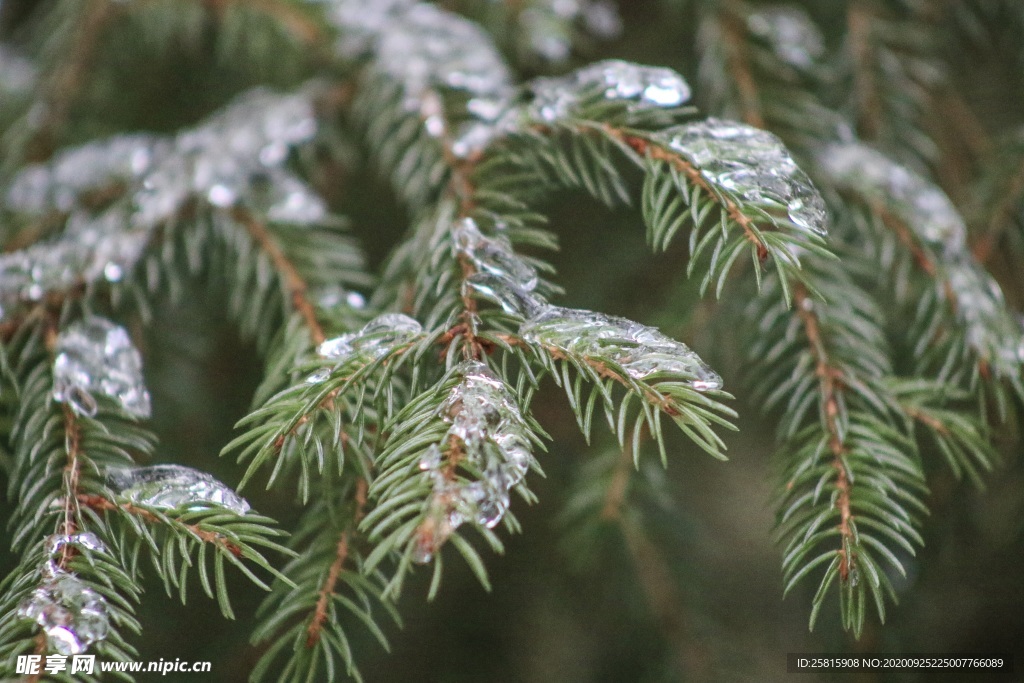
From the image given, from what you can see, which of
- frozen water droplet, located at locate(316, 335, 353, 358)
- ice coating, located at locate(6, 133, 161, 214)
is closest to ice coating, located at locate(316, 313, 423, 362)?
frozen water droplet, located at locate(316, 335, 353, 358)

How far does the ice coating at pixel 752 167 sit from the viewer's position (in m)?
0.67

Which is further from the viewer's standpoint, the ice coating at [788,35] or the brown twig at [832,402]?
the ice coating at [788,35]

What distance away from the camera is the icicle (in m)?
0.81

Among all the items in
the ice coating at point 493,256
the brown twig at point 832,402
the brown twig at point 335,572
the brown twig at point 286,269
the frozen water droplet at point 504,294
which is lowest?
the brown twig at point 335,572

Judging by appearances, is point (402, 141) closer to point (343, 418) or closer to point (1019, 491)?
point (343, 418)

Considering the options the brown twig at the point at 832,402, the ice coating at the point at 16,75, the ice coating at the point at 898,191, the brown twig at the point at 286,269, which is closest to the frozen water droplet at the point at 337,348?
the brown twig at the point at 286,269

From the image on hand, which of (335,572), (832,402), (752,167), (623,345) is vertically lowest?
(335,572)

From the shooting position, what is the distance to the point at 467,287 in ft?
2.21

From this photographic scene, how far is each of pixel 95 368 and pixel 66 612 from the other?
0.99ft

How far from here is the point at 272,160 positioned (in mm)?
1010

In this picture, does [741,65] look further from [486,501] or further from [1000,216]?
[486,501]

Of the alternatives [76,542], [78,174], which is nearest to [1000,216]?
[76,542]

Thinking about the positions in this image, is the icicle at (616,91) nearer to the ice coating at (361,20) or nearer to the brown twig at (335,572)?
the ice coating at (361,20)

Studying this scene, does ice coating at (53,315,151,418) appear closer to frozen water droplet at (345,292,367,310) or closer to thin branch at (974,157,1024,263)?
frozen water droplet at (345,292,367,310)
